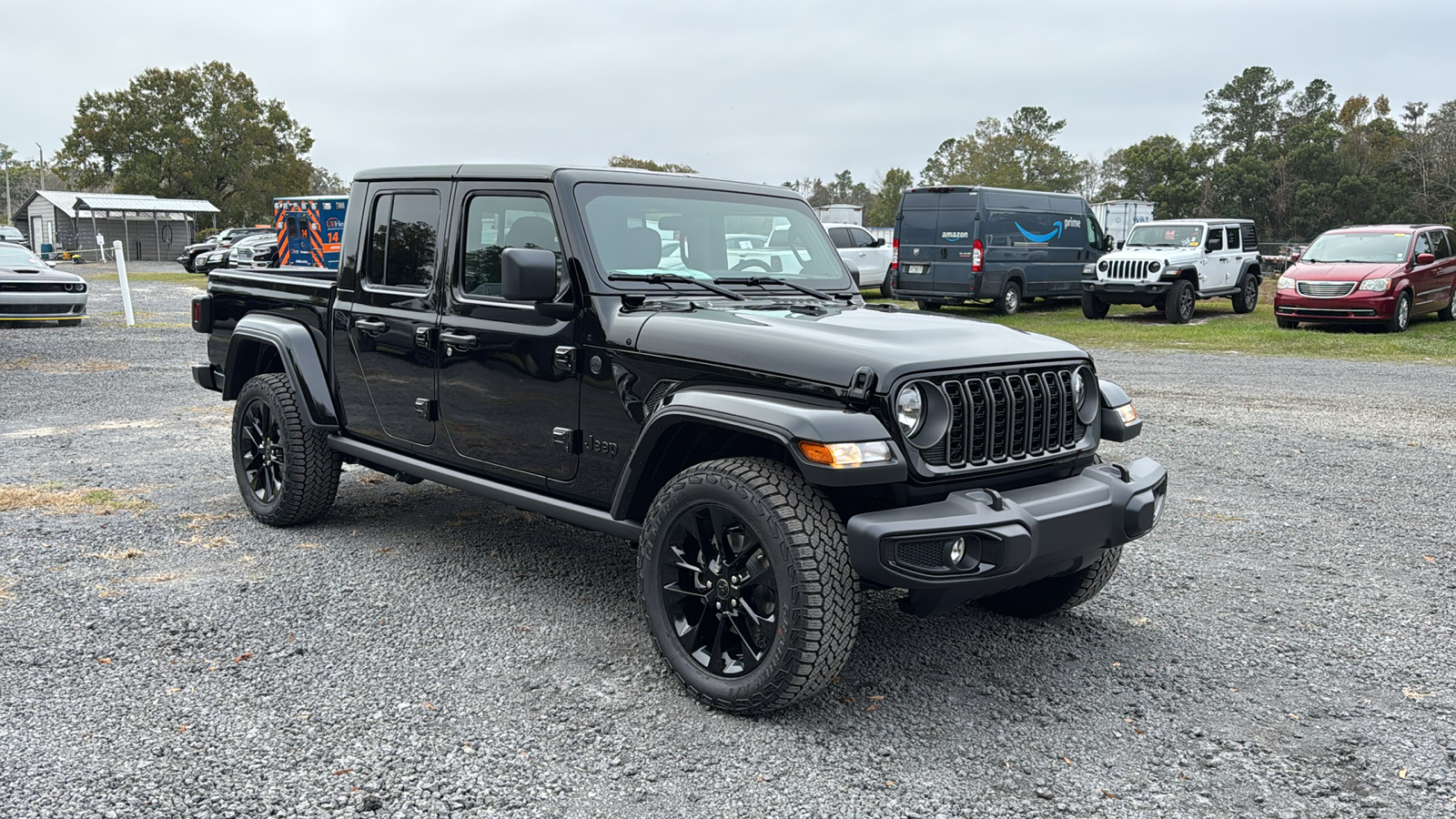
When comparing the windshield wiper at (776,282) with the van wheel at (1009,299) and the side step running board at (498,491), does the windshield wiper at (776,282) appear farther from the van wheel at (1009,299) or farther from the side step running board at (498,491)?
the van wheel at (1009,299)

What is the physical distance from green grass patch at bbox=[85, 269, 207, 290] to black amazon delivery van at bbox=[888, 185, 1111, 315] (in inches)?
862

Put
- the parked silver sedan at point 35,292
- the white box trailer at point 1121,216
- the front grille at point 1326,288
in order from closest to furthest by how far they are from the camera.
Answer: the front grille at point 1326,288 → the parked silver sedan at point 35,292 → the white box trailer at point 1121,216

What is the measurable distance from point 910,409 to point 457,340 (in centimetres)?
213

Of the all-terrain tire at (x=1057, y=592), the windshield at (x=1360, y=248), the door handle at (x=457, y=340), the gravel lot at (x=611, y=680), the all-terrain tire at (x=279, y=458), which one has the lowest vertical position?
the gravel lot at (x=611, y=680)

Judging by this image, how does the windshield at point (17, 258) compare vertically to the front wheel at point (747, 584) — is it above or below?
above

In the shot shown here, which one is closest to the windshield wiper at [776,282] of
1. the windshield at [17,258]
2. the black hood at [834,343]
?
the black hood at [834,343]

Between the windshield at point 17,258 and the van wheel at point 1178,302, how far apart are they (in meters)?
20.0

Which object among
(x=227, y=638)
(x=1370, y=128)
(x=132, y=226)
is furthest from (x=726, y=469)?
(x=1370, y=128)

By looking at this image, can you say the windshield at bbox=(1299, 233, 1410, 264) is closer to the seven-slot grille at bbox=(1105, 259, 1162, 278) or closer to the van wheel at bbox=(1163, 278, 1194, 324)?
the van wheel at bbox=(1163, 278, 1194, 324)

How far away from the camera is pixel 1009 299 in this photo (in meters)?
20.6

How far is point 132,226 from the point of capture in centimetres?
5834

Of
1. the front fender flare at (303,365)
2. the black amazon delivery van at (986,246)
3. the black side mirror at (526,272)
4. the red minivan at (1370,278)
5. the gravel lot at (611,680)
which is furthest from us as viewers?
the black amazon delivery van at (986,246)

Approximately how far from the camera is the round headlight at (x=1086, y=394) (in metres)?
3.99

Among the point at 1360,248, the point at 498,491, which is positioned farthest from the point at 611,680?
the point at 1360,248
